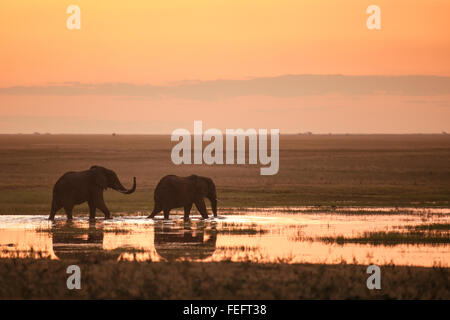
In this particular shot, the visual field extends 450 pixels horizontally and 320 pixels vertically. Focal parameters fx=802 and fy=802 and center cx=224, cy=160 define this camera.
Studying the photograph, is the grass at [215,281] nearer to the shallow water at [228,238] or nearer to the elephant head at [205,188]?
the shallow water at [228,238]

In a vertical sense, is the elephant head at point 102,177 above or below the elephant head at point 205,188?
above

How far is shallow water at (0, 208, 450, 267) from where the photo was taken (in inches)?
847

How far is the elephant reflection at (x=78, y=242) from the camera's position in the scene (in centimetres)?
2145

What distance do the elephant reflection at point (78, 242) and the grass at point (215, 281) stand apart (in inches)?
76.9

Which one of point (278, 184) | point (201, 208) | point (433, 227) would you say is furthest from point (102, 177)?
point (278, 184)

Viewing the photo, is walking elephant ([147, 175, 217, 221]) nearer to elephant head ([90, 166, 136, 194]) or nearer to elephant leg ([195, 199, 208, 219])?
elephant leg ([195, 199, 208, 219])

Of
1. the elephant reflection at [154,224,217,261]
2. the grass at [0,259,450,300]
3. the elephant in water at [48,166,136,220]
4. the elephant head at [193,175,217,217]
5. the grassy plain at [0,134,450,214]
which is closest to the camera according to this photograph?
the grass at [0,259,450,300]

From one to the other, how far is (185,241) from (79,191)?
25.5ft

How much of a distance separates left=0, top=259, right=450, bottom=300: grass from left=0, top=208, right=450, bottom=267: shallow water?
1659mm
